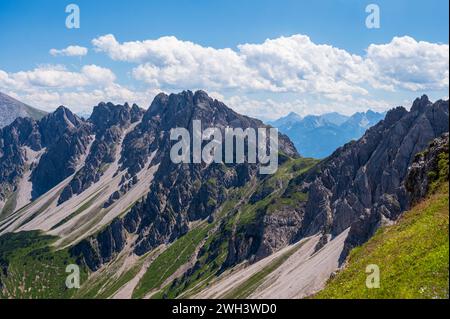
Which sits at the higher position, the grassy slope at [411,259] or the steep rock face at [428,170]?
the steep rock face at [428,170]

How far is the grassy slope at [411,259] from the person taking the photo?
101 feet

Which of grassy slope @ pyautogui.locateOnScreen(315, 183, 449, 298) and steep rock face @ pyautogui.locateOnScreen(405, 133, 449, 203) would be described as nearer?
grassy slope @ pyautogui.locateOnScreen(315, 183, 449, 298)

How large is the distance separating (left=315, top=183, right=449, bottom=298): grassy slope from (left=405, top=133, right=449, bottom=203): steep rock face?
632 centimetres

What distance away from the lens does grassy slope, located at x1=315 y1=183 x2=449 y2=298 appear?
3088 cm

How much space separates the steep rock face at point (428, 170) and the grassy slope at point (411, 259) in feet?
20.7

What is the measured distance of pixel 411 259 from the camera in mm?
35406

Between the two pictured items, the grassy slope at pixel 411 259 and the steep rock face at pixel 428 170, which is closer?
the grassy slope at pixel 411 259

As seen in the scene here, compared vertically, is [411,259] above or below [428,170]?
below

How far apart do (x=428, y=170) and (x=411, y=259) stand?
29.1 meters

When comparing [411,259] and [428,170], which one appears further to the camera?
[428,170]
